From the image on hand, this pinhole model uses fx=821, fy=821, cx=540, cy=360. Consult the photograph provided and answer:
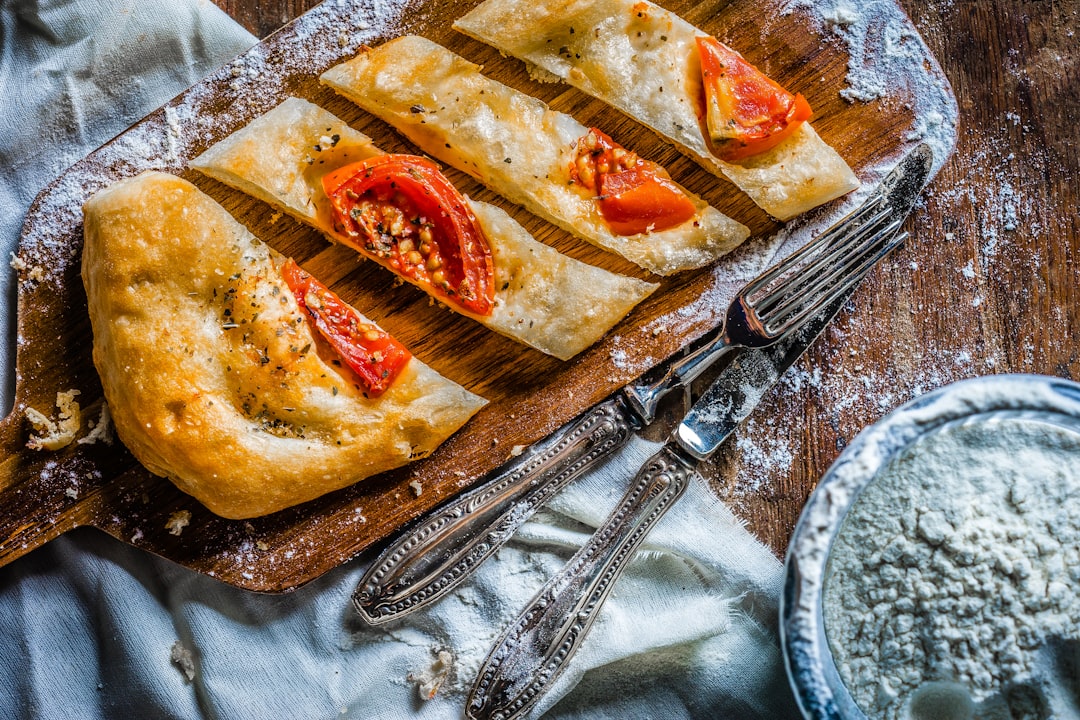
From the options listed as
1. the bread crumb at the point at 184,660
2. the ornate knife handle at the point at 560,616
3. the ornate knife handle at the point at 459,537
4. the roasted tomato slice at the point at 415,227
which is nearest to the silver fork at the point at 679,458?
the ornate knife handle at the point at 560,616

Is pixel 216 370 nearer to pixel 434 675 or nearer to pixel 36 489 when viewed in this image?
pixel 36 489

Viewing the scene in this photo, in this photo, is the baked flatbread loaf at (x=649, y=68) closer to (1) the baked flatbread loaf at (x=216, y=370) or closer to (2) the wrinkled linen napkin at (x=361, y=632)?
(2) the wrinkled linen napkin at (x=361, y=632)

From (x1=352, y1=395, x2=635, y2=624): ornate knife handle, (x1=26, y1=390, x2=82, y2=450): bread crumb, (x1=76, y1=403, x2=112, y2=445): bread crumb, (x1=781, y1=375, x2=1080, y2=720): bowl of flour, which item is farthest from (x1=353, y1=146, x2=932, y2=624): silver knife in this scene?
(x1=26, y1=390, x2=82, y2=450): bread crumb

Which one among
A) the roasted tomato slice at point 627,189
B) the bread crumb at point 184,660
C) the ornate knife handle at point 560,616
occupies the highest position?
the roasted tomato slice at point 627,189

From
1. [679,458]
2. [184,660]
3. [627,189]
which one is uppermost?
[627,189]

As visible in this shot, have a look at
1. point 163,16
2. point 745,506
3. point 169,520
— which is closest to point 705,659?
point 745,506

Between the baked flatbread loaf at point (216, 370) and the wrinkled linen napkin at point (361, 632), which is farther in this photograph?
the wrinkled linen napkin at point (361, 632)

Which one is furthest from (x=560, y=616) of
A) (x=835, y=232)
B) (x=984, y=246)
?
(x=984, y=246)
